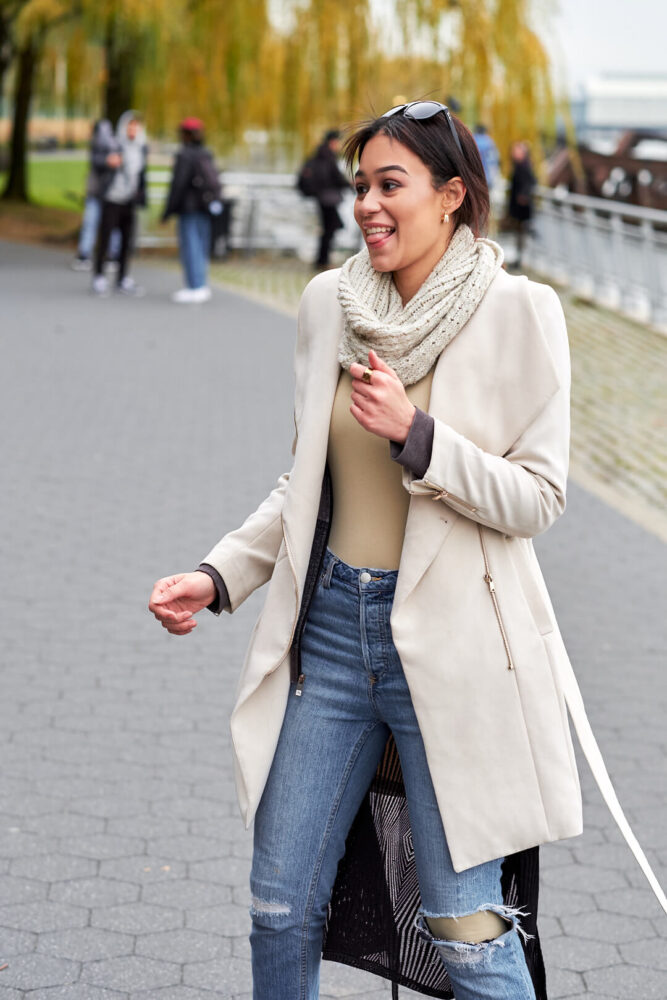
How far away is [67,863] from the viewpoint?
163 inches

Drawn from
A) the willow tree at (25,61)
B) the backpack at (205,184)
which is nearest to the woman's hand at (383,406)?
the backpack at (205,184)

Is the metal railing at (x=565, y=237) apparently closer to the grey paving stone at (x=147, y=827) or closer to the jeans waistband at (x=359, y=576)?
the grey paving stone at (x=147, y=827)

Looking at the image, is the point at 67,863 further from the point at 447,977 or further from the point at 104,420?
the point at 104,420

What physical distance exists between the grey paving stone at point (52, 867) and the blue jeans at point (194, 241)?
13.1 meters

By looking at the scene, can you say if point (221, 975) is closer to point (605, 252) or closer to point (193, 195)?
point (193, 195)

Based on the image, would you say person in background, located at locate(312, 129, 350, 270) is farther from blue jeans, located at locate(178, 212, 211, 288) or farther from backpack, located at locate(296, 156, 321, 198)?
blue jeans, located at locate(178, 212, 211, 288)

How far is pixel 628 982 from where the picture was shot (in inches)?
144

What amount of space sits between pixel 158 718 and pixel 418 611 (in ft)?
9.67

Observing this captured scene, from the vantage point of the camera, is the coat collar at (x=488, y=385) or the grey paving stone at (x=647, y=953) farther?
the grey paving stone at (x=647, y=953)

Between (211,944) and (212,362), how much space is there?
32.4 ft

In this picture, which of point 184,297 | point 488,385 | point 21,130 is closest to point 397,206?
point 488,385

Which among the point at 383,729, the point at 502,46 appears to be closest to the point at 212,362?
the point at 502,46

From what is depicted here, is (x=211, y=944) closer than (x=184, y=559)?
Yes

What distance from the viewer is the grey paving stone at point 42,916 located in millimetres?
3793
